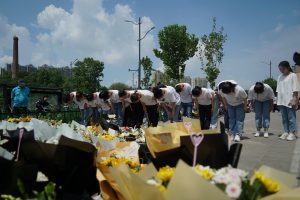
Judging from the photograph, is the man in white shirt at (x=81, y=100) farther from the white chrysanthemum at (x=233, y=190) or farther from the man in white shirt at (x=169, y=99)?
the white chrysanthemum at (x=233, y=190)

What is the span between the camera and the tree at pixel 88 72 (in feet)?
258

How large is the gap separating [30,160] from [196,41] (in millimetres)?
28279

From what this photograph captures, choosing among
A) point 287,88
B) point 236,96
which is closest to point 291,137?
point 287,88

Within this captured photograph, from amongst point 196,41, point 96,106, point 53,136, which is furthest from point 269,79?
point 53,136

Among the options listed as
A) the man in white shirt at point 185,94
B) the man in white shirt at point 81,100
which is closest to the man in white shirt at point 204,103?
the man in white shirt at point 185,94

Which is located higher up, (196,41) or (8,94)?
(196,41)

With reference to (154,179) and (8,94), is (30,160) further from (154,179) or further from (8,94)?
(8,94)

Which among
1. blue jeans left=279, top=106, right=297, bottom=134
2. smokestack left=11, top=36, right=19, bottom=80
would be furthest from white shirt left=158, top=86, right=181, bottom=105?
smokestack left=11, top=36, right=19, bottom=80

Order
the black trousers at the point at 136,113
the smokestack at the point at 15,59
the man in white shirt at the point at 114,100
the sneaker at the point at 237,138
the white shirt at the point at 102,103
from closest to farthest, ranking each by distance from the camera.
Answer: the sneaker at the point at 237,138 → the black trousers at the point at 136,113 → the man in white shirt at the point at 114,100 → the white shirt at the point at 102,103 → the smokestack at the point at 15,59

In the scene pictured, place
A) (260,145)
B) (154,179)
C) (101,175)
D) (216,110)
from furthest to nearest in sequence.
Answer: (216,110)
(260,145)
(101,175)
(154,179)

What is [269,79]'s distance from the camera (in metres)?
72.4

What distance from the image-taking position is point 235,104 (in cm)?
851

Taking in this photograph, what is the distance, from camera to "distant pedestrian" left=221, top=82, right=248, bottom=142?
26.8ft

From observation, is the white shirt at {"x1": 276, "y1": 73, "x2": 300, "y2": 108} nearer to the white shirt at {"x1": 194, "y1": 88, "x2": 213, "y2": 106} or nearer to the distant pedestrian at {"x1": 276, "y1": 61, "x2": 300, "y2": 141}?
the distant pedestrian at {"x1": 276, "y1": 61, "x2": 300, "y2": 141}
